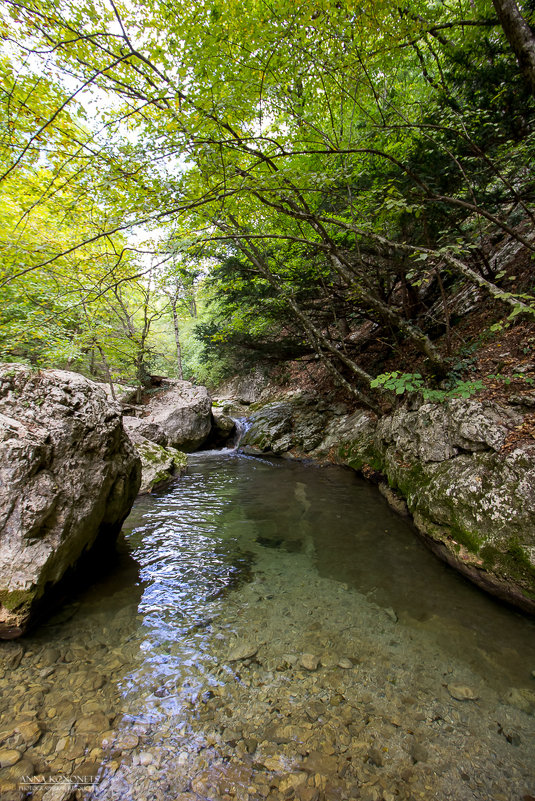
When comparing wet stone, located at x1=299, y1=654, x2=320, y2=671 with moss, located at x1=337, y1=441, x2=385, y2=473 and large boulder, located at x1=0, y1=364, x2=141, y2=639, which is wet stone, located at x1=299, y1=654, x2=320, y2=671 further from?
moss, located at x1=337, y1=441, x2=385, y2=473

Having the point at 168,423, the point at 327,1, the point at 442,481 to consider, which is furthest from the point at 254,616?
the point at 168,423

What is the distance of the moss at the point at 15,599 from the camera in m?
2.61

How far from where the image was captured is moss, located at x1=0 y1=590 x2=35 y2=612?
103 inches

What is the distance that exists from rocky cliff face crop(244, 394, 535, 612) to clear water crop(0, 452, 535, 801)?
37 cm

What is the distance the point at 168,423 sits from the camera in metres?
12.1

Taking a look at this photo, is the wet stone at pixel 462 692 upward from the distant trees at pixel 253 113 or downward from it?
downward

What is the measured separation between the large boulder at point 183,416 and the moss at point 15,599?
29.6ft

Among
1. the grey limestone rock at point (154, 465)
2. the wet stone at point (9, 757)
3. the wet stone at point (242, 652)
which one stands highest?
the grey limestone rock at point (154, 465)

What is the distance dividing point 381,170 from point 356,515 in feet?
20.9

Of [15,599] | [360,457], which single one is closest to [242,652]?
[15,599]

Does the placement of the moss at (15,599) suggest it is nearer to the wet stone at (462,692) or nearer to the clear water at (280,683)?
the clear water at (280,683)

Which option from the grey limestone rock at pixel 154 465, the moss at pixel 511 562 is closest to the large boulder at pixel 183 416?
the grey limestone rock at pixel 154 465

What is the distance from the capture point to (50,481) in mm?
3152

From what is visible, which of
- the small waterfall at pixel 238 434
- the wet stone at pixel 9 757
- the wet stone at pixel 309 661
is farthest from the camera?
the small waterfall at pixel 238 434
